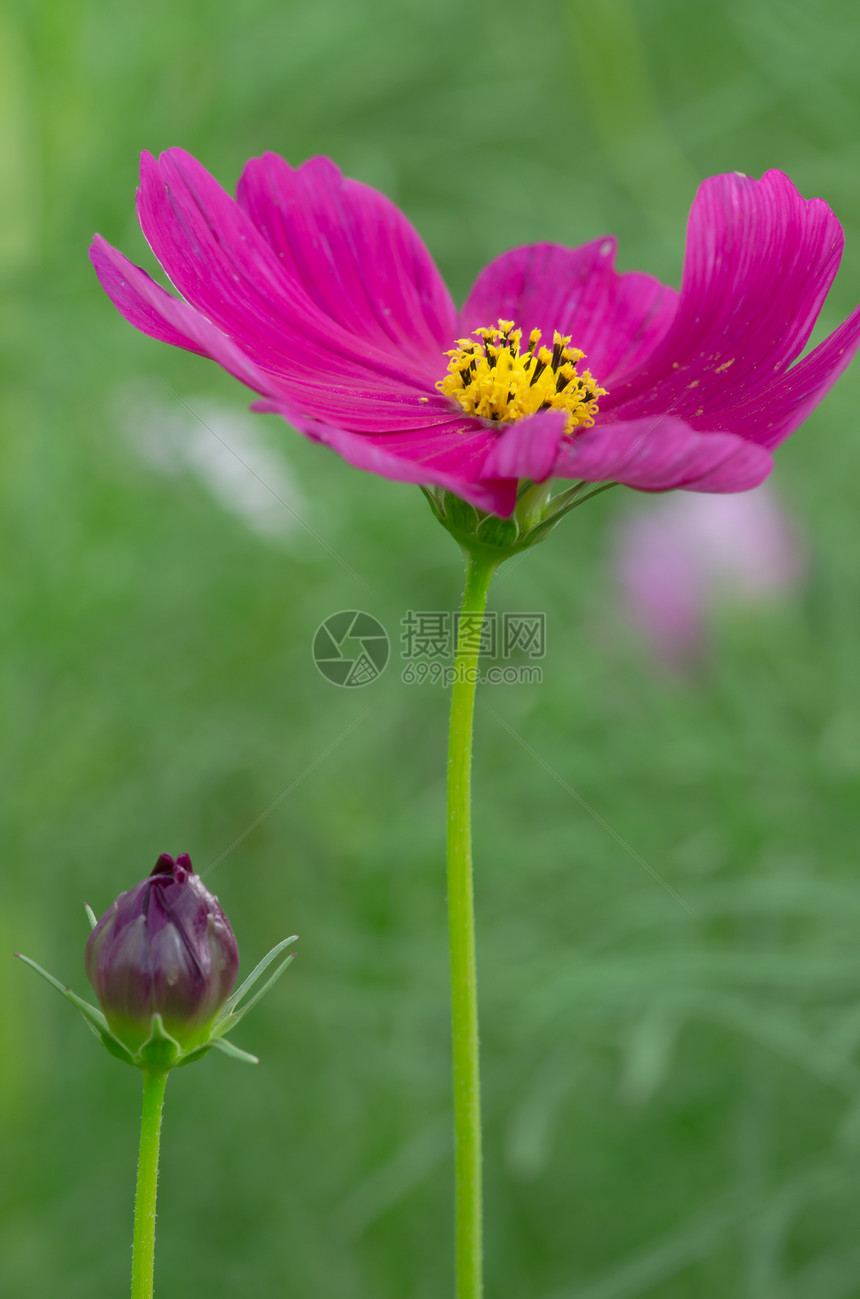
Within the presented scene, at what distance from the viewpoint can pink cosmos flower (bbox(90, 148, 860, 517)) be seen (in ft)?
0.87

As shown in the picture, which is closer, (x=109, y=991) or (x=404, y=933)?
(x=109, y=991)

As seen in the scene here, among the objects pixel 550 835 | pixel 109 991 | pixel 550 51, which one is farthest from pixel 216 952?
pixel 550 51

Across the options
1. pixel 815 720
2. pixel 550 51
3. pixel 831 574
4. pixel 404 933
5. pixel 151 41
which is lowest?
pixel 404 933

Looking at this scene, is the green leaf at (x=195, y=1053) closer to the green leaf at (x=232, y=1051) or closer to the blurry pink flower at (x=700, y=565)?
the green leaf at (x=232, y=1051)

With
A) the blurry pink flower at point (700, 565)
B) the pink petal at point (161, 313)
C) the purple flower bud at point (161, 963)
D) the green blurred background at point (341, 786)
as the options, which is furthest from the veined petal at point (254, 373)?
the blurry pink flower at point (700, 565)

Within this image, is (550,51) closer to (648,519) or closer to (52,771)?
(648,519)

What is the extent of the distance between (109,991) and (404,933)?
2.05 feet

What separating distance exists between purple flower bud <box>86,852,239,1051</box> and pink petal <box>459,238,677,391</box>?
0.78 ft

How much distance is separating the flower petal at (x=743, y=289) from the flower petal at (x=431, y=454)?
0.05m

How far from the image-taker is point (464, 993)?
0.24 metres

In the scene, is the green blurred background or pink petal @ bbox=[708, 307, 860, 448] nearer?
pink petal @ bbox=[708, 307, 860, 448]

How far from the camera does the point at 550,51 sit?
1.24 m

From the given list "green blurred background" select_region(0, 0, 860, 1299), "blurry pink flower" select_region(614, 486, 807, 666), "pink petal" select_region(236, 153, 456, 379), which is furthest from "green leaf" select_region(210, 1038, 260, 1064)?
"blurry pink flower" select_region(614, 486, 807, 666)

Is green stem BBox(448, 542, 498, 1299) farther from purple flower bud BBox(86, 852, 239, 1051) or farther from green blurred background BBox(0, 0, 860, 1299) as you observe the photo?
green blurred background BBox(0, 0, 860, 1299)
